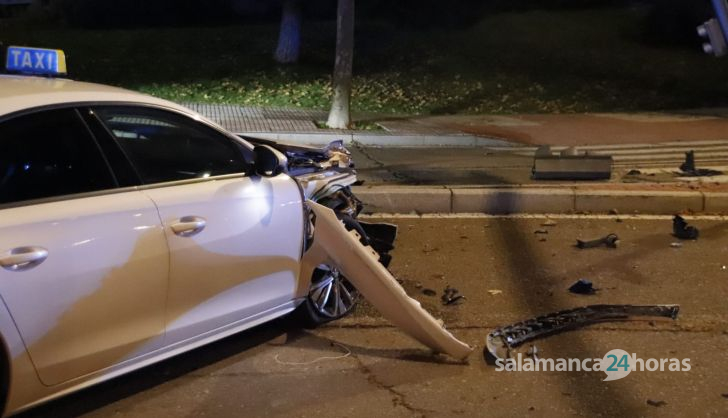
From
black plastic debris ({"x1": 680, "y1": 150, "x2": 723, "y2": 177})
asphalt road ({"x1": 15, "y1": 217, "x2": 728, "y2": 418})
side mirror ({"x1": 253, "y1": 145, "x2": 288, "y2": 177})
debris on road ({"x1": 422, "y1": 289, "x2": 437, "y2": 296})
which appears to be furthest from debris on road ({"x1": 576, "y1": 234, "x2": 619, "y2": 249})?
side mirror ({"x1": 253, "y1": 145, "x2": 288, "y2": 177})

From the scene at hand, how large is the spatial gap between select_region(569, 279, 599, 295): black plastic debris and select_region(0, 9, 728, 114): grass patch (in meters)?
12.0

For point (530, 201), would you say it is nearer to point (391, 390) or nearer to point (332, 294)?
point (332, 294)

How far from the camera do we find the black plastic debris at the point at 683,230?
761 centimetres

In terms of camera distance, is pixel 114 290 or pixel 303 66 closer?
pixel 114 290

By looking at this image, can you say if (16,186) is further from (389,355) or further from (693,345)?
(693,345)

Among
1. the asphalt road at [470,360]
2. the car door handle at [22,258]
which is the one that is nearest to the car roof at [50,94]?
the car door handle at [22,258]

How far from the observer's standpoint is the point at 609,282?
20.9 ft

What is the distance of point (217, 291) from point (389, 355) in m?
1.14

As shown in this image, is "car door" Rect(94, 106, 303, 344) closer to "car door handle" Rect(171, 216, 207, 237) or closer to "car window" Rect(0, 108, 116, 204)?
"car door handle" Rect(171, 216, 207, 237)

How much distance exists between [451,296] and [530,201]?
278 centimetres

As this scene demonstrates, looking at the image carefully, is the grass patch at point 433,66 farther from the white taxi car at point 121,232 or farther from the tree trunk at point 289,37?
the white taxi car at point 121,232

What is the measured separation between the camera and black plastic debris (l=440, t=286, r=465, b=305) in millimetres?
5949

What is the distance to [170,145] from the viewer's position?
4816mm

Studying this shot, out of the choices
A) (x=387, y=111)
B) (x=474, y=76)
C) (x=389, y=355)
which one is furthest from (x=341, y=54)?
(x=389, y=355)
